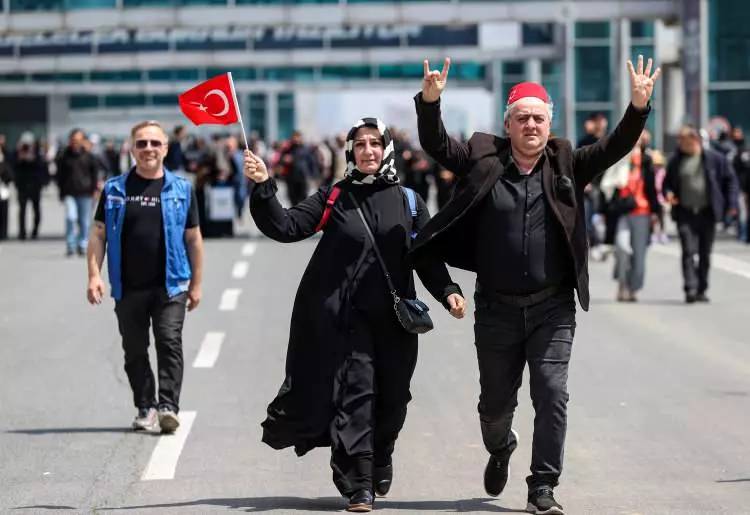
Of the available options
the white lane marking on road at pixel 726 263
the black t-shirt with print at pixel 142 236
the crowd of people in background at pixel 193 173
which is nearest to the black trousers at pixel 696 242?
the white lane marking on road at pixel 726 263

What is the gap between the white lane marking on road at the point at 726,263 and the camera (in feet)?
67.7

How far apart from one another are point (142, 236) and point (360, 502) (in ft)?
9.36

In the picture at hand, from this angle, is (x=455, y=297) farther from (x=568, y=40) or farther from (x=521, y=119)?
(x=568, y=40)

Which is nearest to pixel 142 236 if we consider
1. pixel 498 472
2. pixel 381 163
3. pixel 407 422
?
pixel 407 422

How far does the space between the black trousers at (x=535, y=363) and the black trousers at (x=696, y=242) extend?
393 inches

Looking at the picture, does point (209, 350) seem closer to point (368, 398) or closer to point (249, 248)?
point (368, 398)

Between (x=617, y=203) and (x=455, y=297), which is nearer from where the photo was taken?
(x=455, y=297)

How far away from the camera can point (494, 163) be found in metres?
6.91

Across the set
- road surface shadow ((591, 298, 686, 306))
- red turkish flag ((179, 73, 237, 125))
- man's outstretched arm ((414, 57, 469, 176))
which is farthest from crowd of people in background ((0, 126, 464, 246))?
man's outstretched arm ((414, 57, 469, 176))

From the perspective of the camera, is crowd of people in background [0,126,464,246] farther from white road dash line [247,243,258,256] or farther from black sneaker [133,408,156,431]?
black sneaker [133,408,156,431]

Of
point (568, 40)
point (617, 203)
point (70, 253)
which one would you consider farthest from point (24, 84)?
point (617, 203)

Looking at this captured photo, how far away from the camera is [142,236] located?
30.7 ft

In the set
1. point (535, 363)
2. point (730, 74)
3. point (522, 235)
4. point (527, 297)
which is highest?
point (730, 74)

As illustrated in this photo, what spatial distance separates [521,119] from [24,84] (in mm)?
74369
